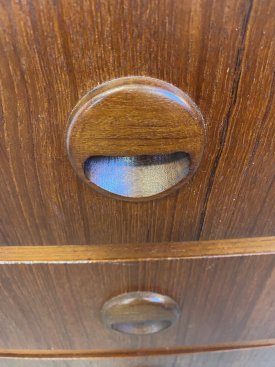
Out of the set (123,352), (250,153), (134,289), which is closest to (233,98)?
(250,153)

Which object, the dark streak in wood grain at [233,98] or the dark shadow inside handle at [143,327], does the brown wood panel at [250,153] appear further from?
the dark shadow inside handle at [143,327]

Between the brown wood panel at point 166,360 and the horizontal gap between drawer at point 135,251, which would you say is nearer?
the horizontal gap between drawer at point 135,251

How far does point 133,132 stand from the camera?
7.3 inches

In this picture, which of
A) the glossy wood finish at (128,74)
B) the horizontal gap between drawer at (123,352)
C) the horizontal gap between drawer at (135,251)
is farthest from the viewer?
the horizontal gap between drawer at (123,352)

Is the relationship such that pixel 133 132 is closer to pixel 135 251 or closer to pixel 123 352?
pixel 135 251

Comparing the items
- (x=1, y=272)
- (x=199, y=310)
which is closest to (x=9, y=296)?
(x=1, y=272)

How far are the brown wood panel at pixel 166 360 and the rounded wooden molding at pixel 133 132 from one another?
25 cm

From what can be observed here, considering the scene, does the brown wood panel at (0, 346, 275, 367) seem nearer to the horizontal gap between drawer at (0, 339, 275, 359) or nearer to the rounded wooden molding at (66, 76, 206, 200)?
the horizontal gap between drawer at (0, 339, 275, 359)

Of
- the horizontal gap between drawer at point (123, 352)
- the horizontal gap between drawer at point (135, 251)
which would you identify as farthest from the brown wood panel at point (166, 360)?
the horizontal gap between drawer at point (135, 251)

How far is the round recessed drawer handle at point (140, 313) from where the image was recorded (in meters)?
0.32

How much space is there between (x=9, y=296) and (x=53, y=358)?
121 mm

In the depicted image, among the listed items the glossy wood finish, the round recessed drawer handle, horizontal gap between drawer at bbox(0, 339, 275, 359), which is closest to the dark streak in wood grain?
the glossy wood finish

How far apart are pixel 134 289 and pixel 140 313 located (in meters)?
0.03

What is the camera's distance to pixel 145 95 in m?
0.17
